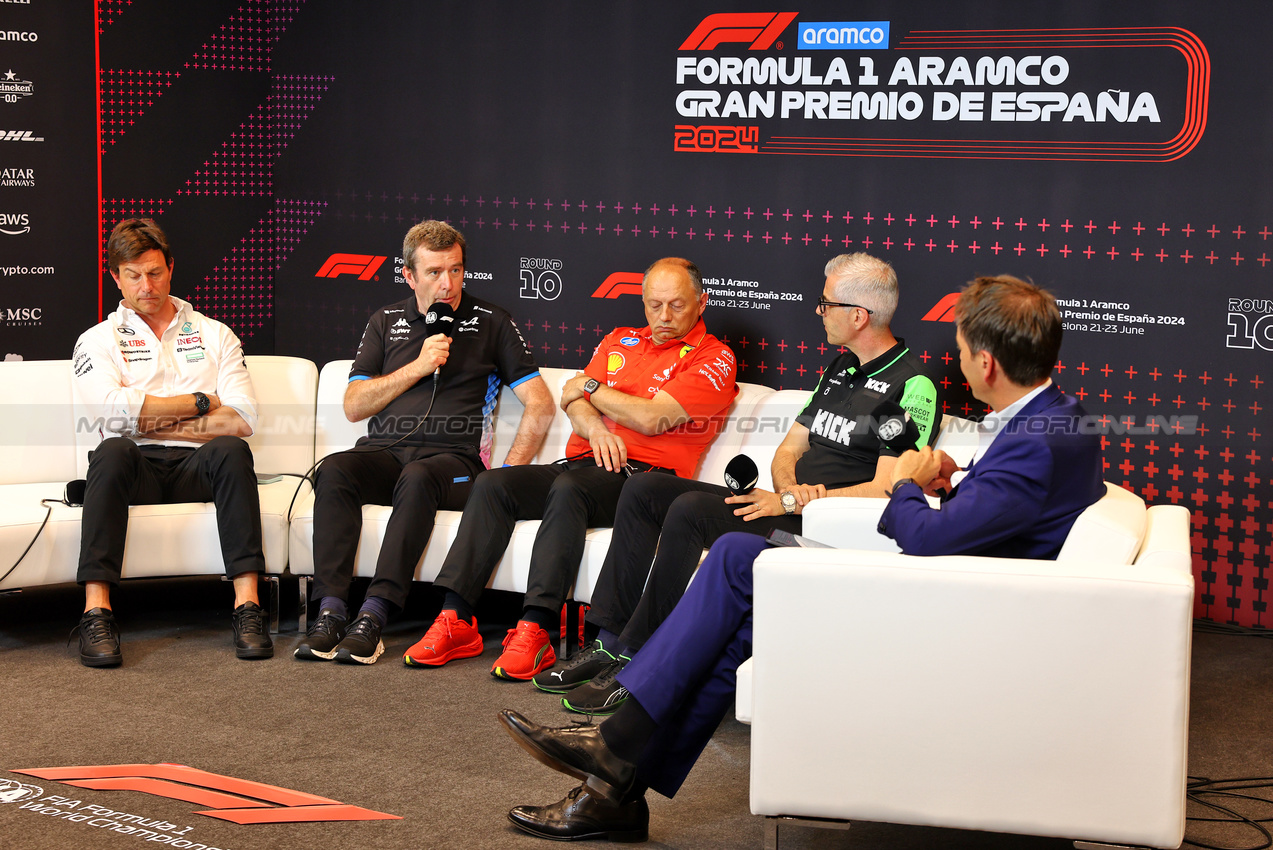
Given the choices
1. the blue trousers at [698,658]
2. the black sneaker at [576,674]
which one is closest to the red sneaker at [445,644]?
the black sneaker at [576,674]

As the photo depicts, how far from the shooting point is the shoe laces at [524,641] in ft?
Result: 11.1

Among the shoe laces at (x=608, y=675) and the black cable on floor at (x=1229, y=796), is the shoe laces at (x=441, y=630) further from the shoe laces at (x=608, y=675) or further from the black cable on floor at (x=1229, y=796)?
the black cable on floor at (x=1229, y=796)

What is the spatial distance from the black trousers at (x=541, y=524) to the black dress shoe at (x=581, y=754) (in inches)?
44.8

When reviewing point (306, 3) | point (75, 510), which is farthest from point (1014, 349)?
point (306, 3)

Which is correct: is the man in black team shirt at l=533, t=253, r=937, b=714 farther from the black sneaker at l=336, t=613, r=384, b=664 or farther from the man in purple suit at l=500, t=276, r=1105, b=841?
the man in purple suit at l=500, t=276, r=1105, b=841

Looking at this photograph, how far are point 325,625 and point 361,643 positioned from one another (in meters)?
0.15

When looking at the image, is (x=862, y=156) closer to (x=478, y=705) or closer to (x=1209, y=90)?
(x=1209, y=90)

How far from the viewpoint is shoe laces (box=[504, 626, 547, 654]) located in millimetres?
3396

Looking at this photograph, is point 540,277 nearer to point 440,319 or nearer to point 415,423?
point 440,319

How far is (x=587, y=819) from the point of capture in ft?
7.61

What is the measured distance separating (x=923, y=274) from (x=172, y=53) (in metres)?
3.32

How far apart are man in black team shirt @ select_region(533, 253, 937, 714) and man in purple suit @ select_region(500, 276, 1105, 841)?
0.74 metres

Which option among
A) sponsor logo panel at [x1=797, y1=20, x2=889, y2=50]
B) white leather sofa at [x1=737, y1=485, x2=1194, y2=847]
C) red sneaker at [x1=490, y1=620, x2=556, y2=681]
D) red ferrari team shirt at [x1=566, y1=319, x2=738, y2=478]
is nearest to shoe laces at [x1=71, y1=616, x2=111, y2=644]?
red sneaker at [x1=490, y1=620, x2=556, y2=681]

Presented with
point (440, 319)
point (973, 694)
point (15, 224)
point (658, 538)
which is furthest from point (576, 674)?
point (15, 224)
